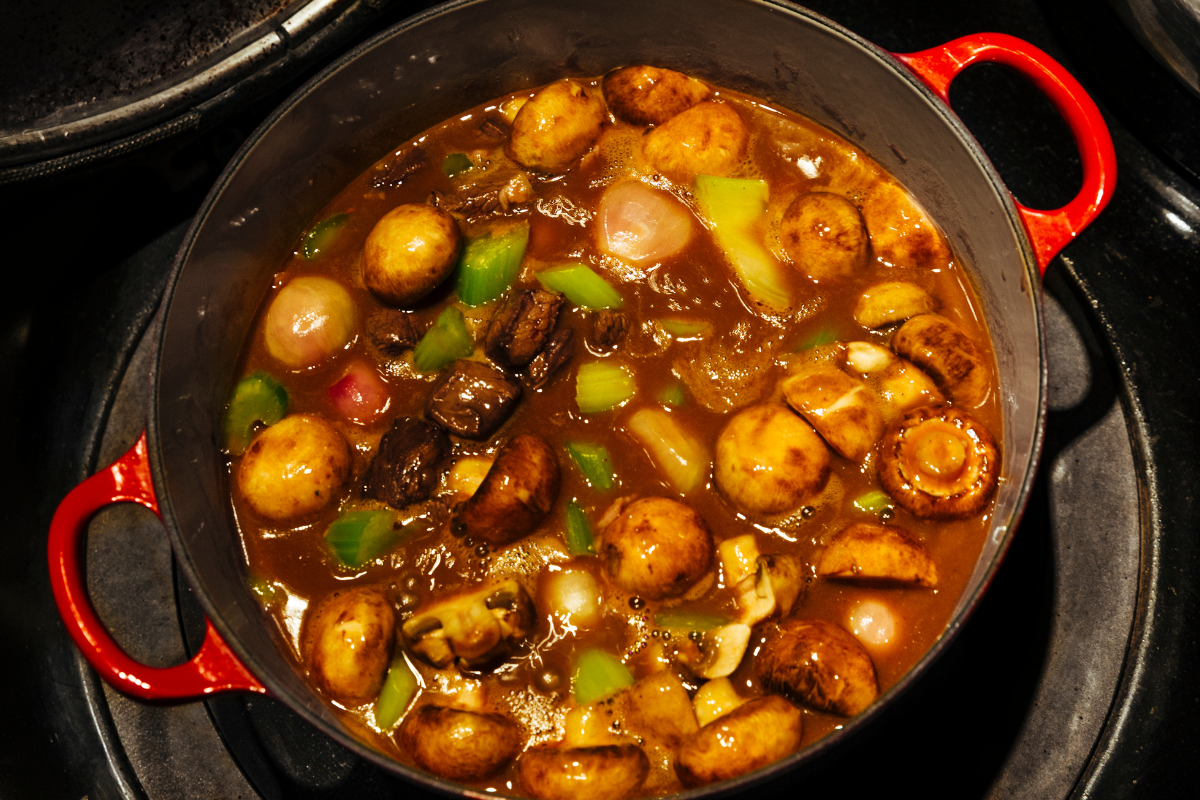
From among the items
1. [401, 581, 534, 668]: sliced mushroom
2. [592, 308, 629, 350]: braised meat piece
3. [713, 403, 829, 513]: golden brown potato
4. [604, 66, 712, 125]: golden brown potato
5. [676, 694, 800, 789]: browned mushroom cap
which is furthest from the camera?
[604, 66, 712, 125]: golden brown potato

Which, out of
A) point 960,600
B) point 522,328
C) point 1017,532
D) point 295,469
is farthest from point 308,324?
point 1017,532

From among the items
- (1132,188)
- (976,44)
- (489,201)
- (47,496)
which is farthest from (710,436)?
(47,496)

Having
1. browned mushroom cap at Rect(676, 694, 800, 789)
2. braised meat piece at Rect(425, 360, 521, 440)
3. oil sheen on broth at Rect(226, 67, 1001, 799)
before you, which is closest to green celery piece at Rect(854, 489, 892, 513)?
oil sheen on broth at Rect(226, 67, 1001, 799)

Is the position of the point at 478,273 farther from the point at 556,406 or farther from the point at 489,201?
the point at 556,406

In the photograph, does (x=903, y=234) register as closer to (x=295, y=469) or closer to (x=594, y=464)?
(x=594, y=464)

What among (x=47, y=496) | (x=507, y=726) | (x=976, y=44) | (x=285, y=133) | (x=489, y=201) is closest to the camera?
(x=507, y=726)

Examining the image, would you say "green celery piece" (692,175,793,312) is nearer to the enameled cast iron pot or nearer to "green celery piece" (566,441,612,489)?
the enameled cast iron pot
